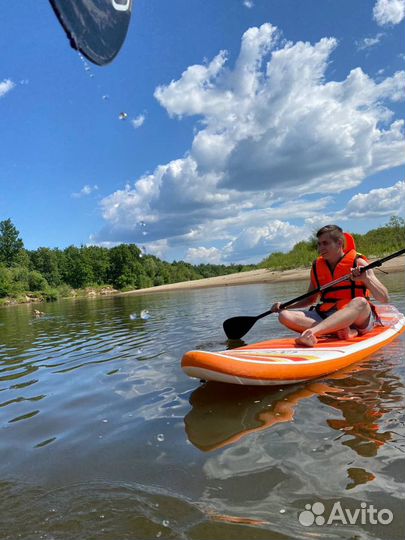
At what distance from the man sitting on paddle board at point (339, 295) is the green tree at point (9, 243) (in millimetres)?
72466

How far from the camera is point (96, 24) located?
2178mm

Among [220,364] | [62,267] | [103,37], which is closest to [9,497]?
[220,364]

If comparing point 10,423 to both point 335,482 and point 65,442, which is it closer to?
point 65,442

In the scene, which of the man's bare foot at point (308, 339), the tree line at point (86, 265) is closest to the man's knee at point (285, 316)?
the man's bare foot at point (308, 339)

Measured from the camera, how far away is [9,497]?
90.1 inches

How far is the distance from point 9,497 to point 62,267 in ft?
251

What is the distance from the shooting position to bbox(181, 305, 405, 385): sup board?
11.5 ft

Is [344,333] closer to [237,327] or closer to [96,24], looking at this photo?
[237,327]

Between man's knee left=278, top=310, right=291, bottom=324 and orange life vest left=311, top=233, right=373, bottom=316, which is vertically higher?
orange life vest left=311, top=233, right=373, bottom=316

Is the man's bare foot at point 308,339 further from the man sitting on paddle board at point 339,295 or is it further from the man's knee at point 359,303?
the man's knee at point 359,303

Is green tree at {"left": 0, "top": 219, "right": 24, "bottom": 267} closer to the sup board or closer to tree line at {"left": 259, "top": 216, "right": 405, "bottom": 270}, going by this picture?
tree line at {"left": 259, "top": 216, "right": 405, "bottom": 270}

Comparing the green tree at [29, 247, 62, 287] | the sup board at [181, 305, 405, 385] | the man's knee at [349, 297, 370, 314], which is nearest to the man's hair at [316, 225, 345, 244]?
the man's knee at [349, 297, 370, 314]

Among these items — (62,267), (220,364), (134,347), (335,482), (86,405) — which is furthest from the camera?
(62,267)

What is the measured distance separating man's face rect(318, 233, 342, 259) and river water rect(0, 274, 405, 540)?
1.30 metres
